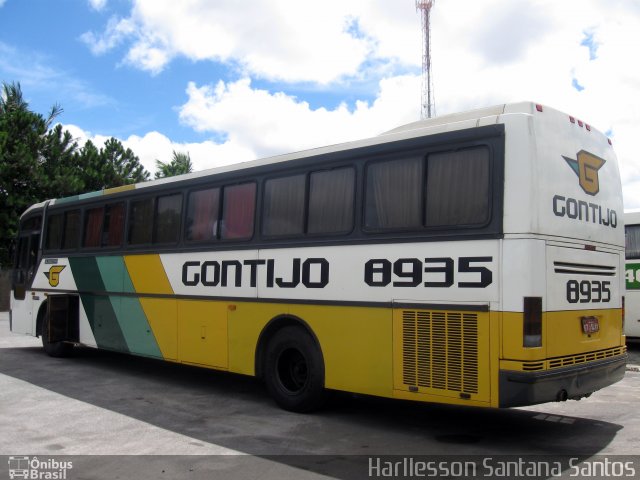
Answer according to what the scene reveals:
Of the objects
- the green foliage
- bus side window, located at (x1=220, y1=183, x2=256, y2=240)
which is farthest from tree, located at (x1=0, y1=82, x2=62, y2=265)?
bus side window, located at (x1=220, y1=183, x2=256, y2=240)

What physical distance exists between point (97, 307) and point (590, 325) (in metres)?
8.38

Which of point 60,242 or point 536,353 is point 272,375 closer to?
point 536,353

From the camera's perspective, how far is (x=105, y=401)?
336 inches

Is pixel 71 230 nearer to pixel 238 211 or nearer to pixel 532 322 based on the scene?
pixel 238 211

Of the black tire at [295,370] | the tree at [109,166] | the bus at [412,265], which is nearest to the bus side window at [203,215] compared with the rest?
the bus at [412,265]

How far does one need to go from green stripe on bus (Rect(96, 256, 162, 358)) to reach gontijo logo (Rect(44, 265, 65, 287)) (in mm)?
1740

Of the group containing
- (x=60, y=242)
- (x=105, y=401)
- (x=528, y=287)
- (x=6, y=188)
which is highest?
(x=6, y=188)

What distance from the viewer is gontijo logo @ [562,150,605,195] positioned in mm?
6668

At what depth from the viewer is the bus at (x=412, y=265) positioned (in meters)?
5.95

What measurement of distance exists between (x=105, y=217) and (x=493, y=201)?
777 cm

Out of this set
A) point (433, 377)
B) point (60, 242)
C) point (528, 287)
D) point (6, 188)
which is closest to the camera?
point (528, 287)

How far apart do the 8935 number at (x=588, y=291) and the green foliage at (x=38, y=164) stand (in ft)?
82.2

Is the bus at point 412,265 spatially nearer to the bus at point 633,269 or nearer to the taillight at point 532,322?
the taillight at point 532,322

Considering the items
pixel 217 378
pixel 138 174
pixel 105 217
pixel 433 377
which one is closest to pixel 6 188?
pixel 138 174
